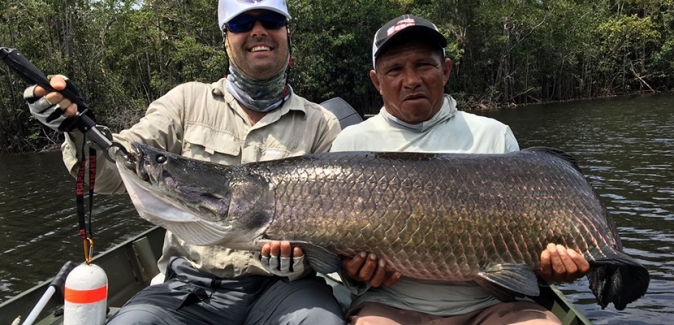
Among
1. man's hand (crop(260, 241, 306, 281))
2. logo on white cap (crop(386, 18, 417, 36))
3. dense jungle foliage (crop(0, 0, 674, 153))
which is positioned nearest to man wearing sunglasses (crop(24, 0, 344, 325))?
man's hand (crop(260, 241, 306, 281))

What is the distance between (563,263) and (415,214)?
916 mm

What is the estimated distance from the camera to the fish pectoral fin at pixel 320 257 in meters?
3.15

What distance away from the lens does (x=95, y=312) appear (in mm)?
A: 3219

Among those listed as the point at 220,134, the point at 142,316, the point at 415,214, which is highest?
the point at 220,134

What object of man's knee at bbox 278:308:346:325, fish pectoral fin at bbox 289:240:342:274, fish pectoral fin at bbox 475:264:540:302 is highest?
fish pectoral fin at bbox 289:240:342:274

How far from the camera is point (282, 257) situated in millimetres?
3158

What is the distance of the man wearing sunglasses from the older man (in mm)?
384

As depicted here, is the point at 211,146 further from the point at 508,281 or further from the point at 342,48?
the point at 342,48

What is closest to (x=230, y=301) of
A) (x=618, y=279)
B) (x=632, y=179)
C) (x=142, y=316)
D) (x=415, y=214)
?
(x=142, y=316)

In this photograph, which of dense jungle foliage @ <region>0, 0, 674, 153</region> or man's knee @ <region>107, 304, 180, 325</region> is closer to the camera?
man's knee @ <region>107, 304, 180, 325</region>

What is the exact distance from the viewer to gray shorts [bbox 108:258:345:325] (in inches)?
132

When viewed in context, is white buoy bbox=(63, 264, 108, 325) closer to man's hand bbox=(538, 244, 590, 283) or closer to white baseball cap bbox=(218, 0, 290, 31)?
white baseball cap bbox=(218, 0, 290, 31)

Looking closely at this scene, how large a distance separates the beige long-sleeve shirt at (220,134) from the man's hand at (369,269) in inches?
30.3

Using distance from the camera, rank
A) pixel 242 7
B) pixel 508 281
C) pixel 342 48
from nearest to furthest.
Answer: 1. pixel 508 281
2. pixel 242 7
3. pixel 342 48
